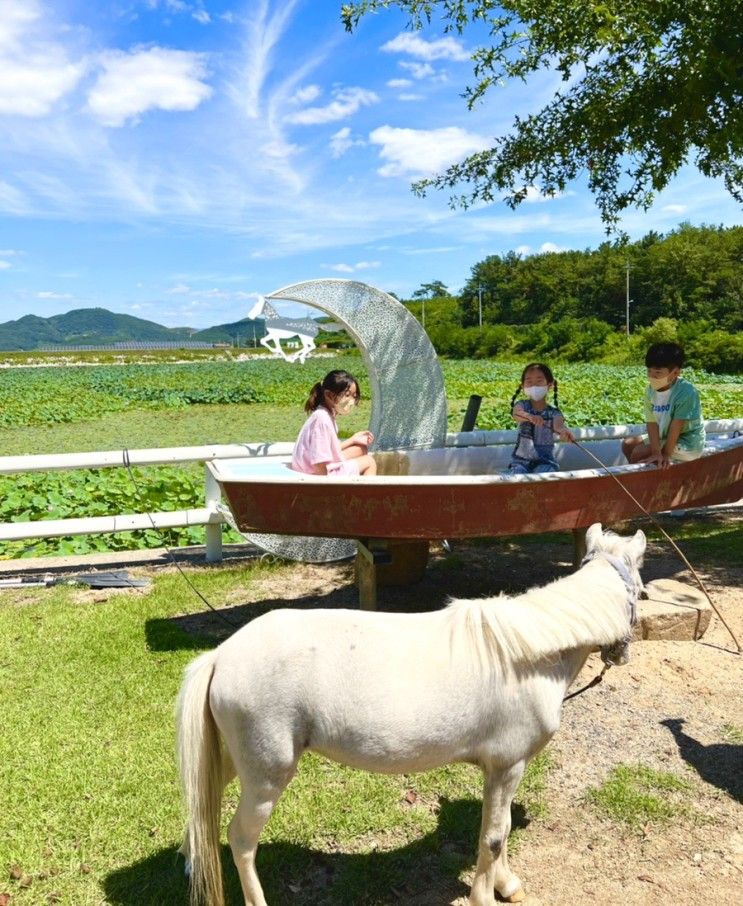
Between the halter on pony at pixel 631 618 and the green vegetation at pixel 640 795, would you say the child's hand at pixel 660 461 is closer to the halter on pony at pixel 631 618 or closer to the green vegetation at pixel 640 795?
the green vegetation at pixel 640 795

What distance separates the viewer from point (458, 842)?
296 centimetres

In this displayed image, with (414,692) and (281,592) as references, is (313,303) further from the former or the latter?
(414,692)

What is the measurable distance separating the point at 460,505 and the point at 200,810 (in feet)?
9.00

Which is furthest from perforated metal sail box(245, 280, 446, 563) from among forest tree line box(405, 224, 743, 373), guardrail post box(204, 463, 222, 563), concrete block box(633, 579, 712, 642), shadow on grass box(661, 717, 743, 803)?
forest tree line box(405, 224, 743, 373)

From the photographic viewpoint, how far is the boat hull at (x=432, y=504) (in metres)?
4.53

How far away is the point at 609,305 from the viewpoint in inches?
2527

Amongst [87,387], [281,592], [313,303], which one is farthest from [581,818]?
[87,387]

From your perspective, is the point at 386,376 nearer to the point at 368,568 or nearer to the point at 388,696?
the point at 368,568

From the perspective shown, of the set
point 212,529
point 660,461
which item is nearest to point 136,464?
point 212,529

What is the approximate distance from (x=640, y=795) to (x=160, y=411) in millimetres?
22480

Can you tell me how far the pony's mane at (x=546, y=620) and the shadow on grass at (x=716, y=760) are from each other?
1.40 m

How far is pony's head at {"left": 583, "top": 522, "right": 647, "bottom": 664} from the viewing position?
2553mm

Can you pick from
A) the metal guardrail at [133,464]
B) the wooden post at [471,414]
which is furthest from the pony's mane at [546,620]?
the wooden post at [471,414]

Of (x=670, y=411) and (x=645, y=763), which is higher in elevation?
Answer: (x=670, y=411)
